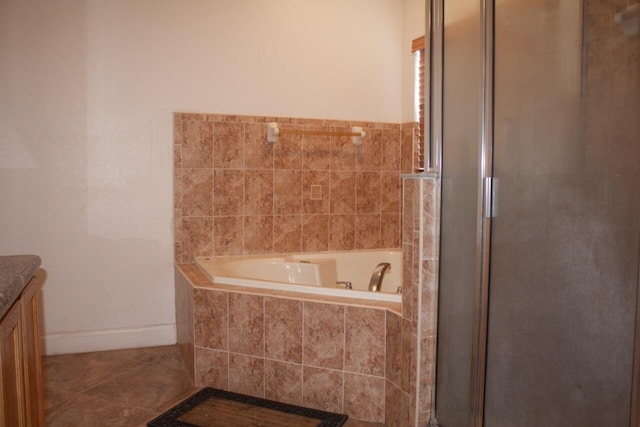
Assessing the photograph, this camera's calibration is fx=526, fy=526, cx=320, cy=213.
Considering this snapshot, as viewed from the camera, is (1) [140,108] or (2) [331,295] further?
(1) [140,108]

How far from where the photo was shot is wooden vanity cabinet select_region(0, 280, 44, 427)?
3.31 ft

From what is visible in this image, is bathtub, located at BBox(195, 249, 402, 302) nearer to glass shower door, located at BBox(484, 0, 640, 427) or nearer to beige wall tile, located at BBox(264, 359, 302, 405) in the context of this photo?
beige wall tile, located at BBox(264, 359, 302, 405)

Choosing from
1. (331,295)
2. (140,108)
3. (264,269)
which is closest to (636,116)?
A: (331,295)

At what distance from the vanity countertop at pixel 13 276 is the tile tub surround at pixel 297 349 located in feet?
4.21

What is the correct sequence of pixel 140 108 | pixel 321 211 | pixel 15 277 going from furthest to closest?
pixel 321 211 < pixel 140 108 < pixel 15 277

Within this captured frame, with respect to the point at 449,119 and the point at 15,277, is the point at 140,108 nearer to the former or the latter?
the point at 449,119

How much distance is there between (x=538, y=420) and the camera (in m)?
1.43

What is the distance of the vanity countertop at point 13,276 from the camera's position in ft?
3.13

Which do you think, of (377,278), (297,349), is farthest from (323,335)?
(377,278)

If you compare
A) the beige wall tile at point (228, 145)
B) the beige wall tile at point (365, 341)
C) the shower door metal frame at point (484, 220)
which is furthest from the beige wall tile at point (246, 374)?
the beige wall tile at point (228, 145)

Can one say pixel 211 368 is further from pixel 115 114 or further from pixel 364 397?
pixel 115 114

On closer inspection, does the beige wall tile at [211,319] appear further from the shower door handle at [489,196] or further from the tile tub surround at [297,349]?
the shower door handle at [489,196]

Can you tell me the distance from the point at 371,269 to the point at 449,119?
1895mm

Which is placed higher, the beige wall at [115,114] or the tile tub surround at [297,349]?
the beige wall at [115,114]
